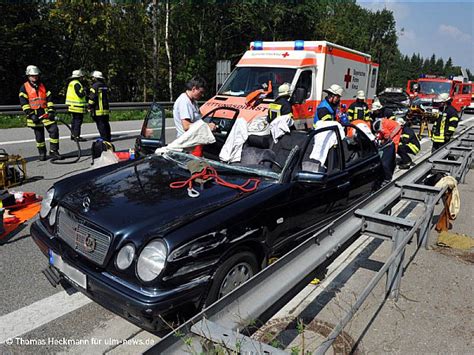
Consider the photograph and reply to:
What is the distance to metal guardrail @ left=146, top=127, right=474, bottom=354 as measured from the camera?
73.9 inches

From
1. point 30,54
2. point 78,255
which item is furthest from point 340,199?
point 30,54

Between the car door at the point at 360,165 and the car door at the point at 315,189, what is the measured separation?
0.21 metres

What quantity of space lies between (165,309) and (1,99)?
978 inches

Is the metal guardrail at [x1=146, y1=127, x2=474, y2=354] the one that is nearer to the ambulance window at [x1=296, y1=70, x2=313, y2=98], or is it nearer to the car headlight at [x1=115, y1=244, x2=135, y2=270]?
the car headlight at [x1=115, y1=244, x2=135, y2=270]

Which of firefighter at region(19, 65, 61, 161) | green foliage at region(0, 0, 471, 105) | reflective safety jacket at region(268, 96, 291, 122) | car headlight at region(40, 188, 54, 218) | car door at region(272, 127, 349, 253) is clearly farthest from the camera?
green foliage at region(0, 0, 471, 105)

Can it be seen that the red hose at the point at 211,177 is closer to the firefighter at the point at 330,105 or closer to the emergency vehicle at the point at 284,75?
the firefighter at the point at 330,105

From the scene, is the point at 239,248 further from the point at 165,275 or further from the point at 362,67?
the point at 362,67

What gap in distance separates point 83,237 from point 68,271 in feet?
0.94

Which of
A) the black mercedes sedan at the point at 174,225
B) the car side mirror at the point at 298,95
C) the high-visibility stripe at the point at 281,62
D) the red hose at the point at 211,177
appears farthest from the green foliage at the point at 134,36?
the red hose at the point at 211,177

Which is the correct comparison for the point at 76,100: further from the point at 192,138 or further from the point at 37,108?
the point at 192,138

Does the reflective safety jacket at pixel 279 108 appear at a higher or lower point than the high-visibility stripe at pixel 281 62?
lower

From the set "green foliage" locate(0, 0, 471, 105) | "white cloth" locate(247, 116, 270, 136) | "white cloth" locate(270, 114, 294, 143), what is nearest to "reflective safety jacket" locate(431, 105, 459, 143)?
"white cloth" locate(270, 114, 294, 143)

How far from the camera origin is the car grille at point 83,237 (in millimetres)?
2701

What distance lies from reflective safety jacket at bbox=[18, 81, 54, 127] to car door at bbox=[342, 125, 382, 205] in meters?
6.13
